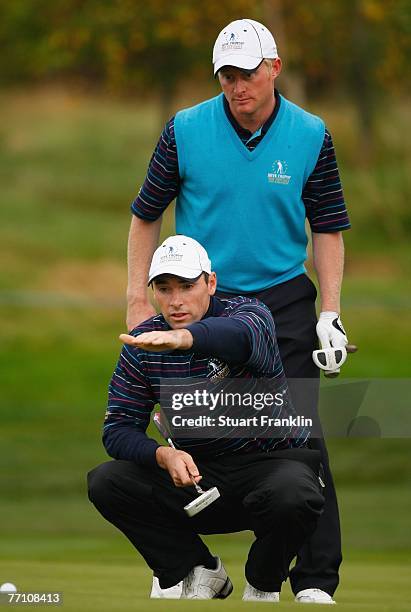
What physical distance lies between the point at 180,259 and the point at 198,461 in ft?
2.47

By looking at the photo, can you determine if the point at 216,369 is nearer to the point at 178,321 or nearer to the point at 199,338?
the point at 178,321

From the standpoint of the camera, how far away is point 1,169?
38438 millimetres

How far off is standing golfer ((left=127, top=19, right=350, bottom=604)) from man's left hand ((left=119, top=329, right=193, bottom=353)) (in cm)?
93

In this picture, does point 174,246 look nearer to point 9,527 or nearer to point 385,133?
point 9,527

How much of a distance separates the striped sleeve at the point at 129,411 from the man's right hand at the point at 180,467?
166 mm

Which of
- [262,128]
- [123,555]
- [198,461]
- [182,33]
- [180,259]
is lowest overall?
[123,555]

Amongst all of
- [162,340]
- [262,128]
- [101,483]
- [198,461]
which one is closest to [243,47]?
[262,128]

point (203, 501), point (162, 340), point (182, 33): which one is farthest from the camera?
point (182, 33)

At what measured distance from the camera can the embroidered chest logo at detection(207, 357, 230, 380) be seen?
19.8 feet

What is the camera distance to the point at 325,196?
6.72m

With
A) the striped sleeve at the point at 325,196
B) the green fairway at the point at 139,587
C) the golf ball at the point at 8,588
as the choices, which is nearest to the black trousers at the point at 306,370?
the green fairway at the point at 139,587

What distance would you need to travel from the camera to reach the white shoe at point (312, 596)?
20.8 ft

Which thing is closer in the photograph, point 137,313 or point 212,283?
point 212,283

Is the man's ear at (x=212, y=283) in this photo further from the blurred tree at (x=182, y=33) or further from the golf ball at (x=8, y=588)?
the blurred tree at (x=182, y=33)
